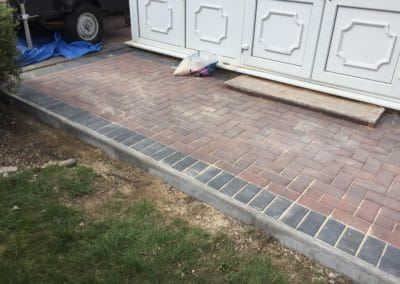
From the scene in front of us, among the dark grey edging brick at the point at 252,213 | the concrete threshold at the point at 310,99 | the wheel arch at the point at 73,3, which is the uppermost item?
the wheel arch at the point at 73,3

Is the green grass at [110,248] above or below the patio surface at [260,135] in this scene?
below

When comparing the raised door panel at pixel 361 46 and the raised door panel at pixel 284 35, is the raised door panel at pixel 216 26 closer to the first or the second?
the raised door panel at pixel 284 35

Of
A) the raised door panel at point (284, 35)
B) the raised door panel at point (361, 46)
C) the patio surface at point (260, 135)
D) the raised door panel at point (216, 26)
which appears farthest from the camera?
the raised door panel at point (216, 26)

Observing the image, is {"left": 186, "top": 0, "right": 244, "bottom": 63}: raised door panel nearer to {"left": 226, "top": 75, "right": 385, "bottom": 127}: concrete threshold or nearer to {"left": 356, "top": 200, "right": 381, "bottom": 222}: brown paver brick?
{"left": 226, "top": 75, "right": 385, "bottom": 127}: concrete threshold

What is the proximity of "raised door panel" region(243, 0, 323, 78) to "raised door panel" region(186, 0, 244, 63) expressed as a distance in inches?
7.4

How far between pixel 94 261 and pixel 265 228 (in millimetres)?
1223

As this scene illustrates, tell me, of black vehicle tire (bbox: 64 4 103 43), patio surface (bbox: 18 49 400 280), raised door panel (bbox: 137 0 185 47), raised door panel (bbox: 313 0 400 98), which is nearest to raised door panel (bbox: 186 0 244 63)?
raised door panel (bbox: 137 0 185 47)

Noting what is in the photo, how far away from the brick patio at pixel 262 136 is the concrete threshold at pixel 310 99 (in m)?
0.09

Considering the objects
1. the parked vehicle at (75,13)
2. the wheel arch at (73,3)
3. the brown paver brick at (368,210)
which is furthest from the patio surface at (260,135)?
the wheel arch at (73,3)

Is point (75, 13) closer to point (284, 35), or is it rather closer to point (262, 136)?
point (284, 35)

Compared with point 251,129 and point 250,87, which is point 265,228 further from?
point 250,87

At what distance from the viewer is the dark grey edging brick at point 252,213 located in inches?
95.5

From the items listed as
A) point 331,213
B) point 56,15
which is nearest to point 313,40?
point 331,213

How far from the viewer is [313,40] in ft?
15.5
